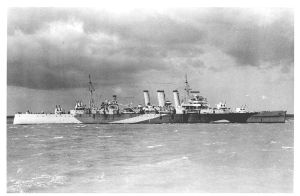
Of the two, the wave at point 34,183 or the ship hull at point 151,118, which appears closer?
the wave at point 34,183

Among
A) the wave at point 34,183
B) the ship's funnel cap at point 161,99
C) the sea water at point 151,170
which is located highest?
the ship's funnel cap at point 161,99

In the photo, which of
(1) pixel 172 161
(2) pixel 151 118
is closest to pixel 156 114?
(2) pixel 151 118

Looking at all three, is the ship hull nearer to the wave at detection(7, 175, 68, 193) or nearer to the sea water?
the sea water

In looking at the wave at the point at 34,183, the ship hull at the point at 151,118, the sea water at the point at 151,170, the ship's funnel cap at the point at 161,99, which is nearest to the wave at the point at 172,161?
the sea water at the point at 151,170

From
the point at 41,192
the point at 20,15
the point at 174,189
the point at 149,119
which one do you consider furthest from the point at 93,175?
the point at 149,119

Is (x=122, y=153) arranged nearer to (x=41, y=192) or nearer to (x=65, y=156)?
(x=65, y=156)

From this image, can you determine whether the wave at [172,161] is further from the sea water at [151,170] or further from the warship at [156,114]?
the warship at [156,114]

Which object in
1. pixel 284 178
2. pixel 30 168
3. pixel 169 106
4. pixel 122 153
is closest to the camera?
pixel 284 178

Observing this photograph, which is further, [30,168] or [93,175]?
[30,168]
